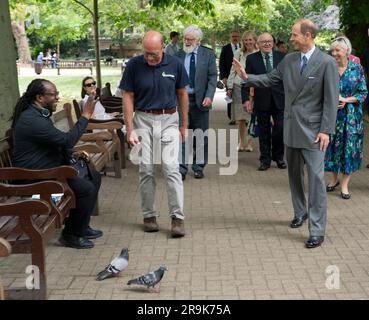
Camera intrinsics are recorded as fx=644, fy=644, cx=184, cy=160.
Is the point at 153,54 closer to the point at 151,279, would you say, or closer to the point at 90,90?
the point at 151,279

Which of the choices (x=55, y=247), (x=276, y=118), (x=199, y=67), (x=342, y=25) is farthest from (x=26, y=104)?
(x=342, y=25)

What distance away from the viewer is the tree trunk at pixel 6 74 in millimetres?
8648

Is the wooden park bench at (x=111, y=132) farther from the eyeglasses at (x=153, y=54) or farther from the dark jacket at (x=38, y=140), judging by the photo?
the dark jacket at (x=38, y=140)

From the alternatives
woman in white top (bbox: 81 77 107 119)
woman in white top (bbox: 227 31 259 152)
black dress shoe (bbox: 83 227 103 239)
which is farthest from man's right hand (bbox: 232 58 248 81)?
woman in white top (bbox: 227 31 259 152)

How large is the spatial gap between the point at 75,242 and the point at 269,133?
14.1ft

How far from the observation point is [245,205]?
7355mm

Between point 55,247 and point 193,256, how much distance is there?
1303 mm

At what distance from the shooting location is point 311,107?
5.72 meters

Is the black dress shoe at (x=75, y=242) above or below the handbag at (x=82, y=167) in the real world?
below

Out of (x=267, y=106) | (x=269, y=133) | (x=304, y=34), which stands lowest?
(x=269, y=133)

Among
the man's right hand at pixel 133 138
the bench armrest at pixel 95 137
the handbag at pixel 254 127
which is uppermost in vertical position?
the man's right hand at pixel 133 138

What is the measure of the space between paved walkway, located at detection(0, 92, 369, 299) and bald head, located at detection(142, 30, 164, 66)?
170 cm

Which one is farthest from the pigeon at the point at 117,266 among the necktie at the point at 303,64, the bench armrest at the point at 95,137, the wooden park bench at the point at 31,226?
the bench armrest at the point at 95,137

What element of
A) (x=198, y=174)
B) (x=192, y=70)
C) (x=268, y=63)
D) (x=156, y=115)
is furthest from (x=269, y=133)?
(x=156, y=115)
